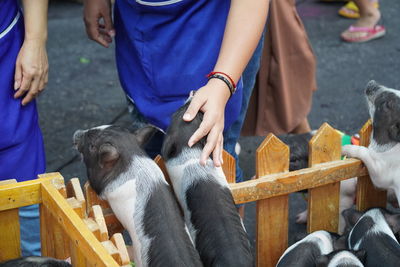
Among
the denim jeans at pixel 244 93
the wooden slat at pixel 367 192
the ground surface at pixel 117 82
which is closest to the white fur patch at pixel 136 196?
the denim jeans at pixel 244 93

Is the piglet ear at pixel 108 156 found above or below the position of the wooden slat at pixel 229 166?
above

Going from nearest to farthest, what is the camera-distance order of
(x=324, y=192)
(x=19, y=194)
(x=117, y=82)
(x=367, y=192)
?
(x=19, y=194) → (x=324, y=192) → (x=367, y=192) → (x=117, y=82)

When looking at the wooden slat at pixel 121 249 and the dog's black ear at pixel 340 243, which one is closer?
the wooden slat at pixel 121 249

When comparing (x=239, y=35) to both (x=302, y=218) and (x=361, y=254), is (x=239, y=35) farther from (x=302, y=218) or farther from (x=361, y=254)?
(x=302, y=218)

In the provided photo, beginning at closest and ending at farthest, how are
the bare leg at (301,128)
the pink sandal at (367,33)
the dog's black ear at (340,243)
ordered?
1. the dog's black ear at (340,243)
2. the bare leg at (301,128)
3. the pink sandal at (367,33)

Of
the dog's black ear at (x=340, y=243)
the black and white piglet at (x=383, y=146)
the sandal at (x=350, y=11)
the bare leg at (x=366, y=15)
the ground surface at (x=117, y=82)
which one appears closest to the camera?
the dog's black ear at (x=340, y=243)

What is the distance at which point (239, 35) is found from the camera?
8.13ft

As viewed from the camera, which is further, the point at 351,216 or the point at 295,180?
the point at 351,216

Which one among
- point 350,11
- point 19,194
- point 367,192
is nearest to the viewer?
point 19,194

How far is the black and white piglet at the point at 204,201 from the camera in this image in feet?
7.73

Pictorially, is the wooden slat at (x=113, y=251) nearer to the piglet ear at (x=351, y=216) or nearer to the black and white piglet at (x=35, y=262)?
the black and white piglet at (x=35, y=262)

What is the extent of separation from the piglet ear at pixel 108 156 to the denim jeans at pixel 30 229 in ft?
1.57

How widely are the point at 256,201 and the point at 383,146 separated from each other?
0.67 metres

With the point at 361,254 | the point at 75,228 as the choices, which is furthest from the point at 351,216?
the point at 75,228
